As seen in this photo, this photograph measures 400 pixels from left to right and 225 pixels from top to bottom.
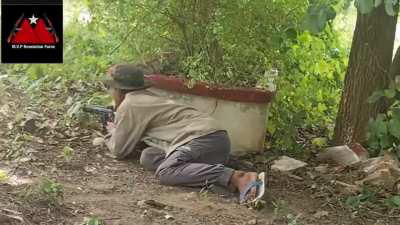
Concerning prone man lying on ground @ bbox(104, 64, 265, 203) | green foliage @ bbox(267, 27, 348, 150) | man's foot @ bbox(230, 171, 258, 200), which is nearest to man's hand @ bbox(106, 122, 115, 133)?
prone man lying on ground @ bbox(104, 64, 265, 203)

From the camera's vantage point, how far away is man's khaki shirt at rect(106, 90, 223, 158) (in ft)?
16.2

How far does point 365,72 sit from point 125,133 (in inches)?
74.2

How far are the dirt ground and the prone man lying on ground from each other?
0.10 m

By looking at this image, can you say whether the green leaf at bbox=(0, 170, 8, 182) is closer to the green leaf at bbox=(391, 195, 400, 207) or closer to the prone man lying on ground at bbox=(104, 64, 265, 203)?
the prone man lying on ground at bbox=(104, 64, 265, 203)

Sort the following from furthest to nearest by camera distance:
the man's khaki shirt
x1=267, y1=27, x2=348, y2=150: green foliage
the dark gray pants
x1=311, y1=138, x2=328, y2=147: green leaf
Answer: x1=311, y1=138, x2=328, y2=147: green leaf, x1=267, y1=27, x2=348, y2=150: green foliage, the man's khaki shirt, the dark gray pants

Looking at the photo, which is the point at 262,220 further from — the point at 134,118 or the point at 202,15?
the point at 202,15

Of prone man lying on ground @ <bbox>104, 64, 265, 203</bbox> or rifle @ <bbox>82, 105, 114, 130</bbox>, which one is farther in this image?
rifle @ <bbox>82, 105, 114, 130</bbox>

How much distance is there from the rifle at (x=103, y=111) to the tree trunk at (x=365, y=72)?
182 cm

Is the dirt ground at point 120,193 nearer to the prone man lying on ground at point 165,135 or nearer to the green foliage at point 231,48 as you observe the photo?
the prone man lying on ground at point 165,135

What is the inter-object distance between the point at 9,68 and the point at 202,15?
2.76 metres

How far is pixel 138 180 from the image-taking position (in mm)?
4723

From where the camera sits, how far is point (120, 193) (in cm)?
438

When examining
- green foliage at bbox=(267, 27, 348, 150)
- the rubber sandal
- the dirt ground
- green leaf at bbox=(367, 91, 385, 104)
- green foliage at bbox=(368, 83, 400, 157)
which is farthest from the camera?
green foliage at bbox=(267, 27, 348, 150)

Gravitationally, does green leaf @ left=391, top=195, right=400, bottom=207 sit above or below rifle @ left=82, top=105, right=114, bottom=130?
below
